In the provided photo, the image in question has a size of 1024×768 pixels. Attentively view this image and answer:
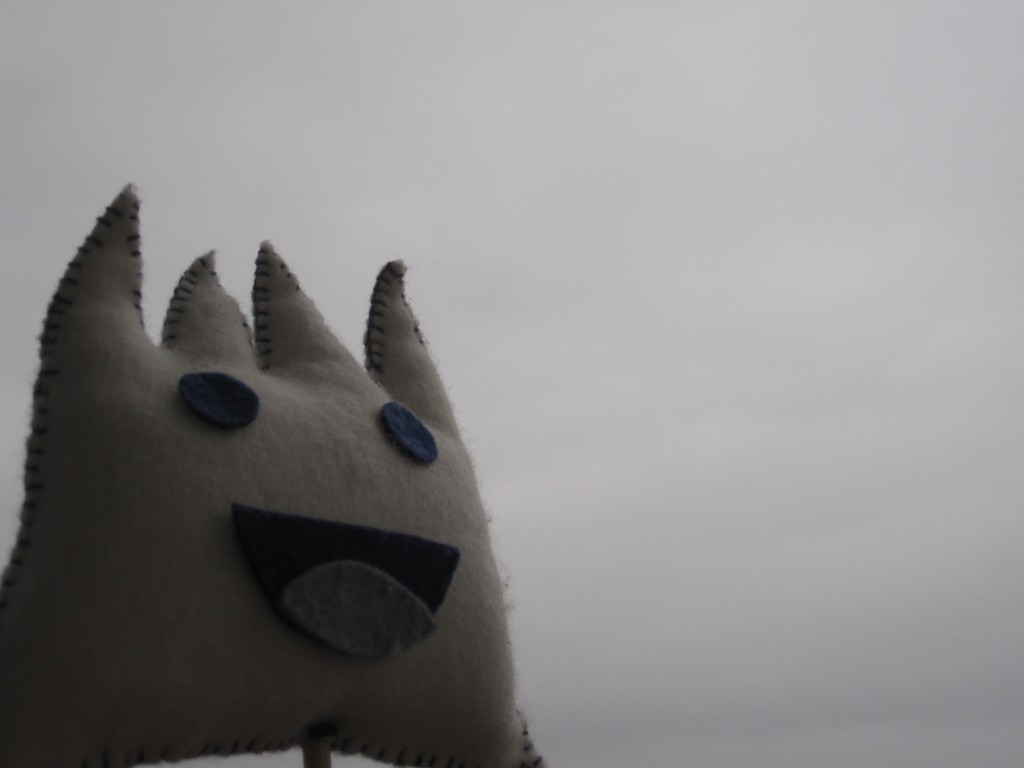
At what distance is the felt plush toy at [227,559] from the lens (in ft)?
4.37

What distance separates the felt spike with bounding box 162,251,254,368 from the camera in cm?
167

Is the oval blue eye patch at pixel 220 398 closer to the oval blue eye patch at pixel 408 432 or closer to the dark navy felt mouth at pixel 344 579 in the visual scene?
the dark navy felt mouth at pixel 344 579

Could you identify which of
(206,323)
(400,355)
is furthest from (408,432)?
(206,323)

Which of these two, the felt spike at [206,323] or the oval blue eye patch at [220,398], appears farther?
the felt spike at [206,323]

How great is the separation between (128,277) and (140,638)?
56cm

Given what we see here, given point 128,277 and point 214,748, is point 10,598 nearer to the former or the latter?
point 214,748

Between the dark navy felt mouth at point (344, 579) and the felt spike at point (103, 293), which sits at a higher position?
the felt spike at point (103, 293)

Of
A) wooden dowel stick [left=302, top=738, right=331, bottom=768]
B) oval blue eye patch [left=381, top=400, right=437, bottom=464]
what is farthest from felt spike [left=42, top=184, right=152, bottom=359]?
wooden dowel stick [left=302, top=738, right=331, bottom=768]

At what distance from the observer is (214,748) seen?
4.70ft

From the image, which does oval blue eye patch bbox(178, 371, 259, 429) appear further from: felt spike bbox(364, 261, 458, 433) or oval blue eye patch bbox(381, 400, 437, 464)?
felt spike bbox(364, 261, 458, 433)

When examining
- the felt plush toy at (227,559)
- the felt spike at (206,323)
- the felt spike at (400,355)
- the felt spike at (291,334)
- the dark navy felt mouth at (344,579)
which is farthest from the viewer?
the felt spike at (400,355)

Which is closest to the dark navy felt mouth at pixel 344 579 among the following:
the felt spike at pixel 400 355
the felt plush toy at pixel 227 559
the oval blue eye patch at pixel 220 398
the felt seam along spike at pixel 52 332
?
the felt plush toy at pixel 227 559

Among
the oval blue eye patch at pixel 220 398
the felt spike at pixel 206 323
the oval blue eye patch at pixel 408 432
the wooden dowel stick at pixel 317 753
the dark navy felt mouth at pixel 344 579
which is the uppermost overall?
the felt spike at pixel 206 323

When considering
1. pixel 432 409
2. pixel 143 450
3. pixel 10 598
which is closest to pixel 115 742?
pixel 10 598
